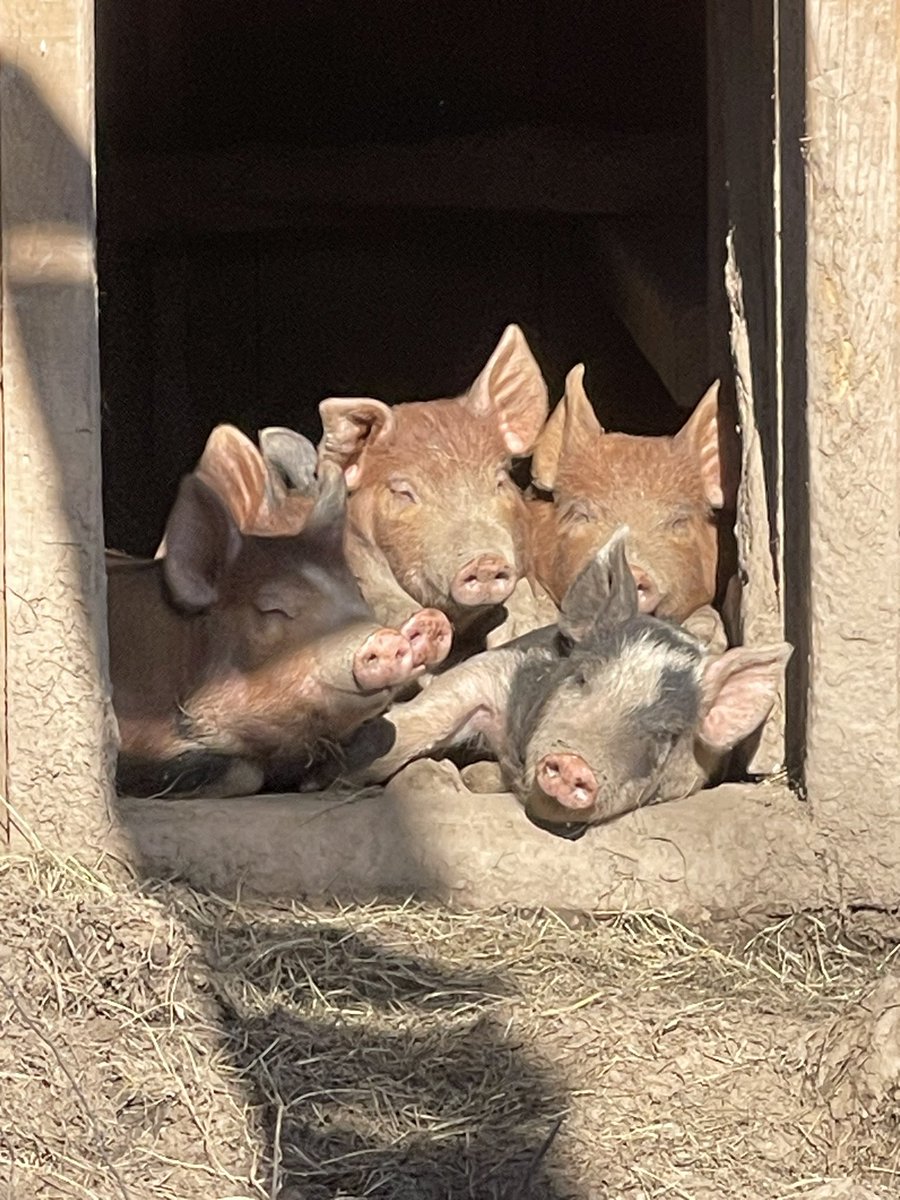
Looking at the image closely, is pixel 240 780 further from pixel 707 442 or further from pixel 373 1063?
pixel 707 442

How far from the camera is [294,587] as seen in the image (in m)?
5.23

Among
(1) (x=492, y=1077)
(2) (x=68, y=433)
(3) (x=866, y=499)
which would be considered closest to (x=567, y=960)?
(1) (x=492, y=1077)

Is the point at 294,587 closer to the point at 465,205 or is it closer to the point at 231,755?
the point at 231,755

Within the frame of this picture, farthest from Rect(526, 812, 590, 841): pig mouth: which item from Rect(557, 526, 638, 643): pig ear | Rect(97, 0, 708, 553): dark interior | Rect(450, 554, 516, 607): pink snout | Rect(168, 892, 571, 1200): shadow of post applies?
Rect(97, 0, 708, 553): dark interior

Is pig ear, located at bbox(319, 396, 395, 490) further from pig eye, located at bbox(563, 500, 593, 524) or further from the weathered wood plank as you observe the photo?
the weathered wood plank

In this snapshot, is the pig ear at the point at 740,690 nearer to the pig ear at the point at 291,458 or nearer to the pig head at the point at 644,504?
the pig head at the point at 644,504

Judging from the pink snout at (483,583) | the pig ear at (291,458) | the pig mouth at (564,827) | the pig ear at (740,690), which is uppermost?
the pig ear at (291,458)

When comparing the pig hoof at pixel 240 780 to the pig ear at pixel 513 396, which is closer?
the pig hoof at pixel 240 780

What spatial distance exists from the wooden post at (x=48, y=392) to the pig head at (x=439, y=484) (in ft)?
4.67

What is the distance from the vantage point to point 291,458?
6117mm

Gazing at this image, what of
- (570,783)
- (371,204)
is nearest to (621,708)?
(570,783)

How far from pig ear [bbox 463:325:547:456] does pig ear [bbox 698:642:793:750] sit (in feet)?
4.67

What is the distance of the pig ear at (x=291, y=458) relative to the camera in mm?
6094

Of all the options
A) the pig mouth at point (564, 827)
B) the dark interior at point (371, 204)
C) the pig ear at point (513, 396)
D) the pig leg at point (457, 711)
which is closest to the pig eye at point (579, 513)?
the pig ear at point (513, 396)
